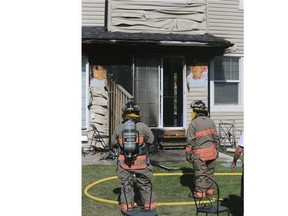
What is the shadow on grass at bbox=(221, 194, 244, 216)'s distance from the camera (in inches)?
250

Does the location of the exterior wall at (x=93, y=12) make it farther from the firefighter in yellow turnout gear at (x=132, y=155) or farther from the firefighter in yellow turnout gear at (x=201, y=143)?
the firefighter in yellow turnout gear at (x=132, y=155)

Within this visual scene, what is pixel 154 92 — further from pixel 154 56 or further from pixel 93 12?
pixel 93 12

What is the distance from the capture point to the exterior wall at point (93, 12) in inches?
484

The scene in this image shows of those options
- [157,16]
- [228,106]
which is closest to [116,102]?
[157,16]

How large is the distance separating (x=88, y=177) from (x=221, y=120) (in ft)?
19.8

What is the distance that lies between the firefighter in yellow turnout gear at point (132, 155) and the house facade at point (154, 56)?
461 cm

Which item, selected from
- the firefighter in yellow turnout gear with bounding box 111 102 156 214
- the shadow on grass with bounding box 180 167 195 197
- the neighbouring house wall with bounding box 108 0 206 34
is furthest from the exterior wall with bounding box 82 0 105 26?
the firefighter in yellow turnout gear with bounding box 111 102 156 214

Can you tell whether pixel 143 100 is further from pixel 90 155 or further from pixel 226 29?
pixel 226 29

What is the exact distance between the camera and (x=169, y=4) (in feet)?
40.1

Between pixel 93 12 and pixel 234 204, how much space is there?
784 cm

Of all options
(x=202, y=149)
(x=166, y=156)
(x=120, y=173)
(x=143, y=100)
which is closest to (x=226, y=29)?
(x=143, y=100)

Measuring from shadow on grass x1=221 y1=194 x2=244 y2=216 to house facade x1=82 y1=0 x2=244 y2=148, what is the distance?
4.66m

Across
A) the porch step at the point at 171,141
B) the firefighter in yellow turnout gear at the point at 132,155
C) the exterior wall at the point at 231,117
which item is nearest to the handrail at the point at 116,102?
the porch step at the point at 171,141

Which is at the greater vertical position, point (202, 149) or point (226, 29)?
point (226, 29)
